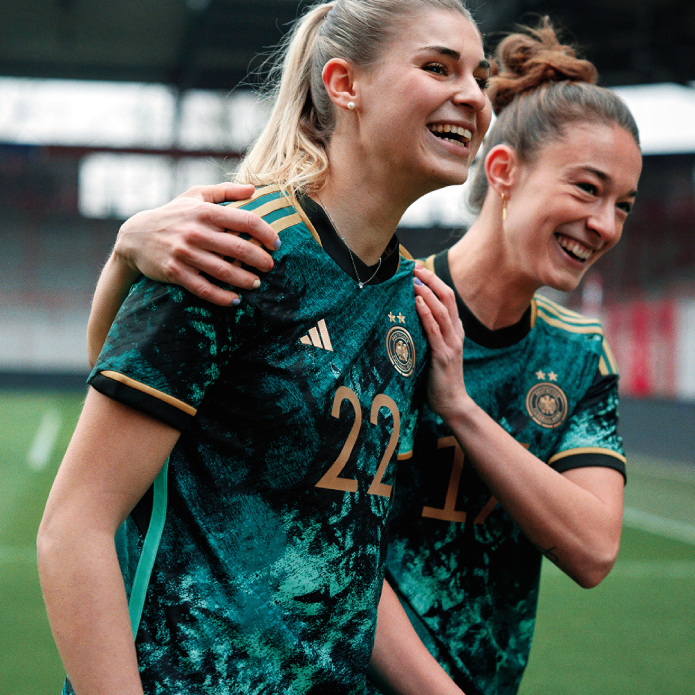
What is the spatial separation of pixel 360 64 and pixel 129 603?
102 cm

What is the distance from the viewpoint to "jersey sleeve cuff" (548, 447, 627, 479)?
6.39 ft

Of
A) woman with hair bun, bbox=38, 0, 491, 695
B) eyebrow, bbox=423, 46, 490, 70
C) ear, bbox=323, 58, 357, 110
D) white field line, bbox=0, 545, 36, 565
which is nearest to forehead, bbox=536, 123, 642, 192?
woman with hair bun, bbox=38, 0, 491, 695

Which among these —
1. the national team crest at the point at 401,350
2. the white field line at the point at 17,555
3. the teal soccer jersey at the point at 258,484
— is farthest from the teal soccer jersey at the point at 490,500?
the white field line at the point at 17,555

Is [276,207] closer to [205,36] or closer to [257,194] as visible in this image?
[257,194]

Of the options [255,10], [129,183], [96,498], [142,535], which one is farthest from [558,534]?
[129,183]

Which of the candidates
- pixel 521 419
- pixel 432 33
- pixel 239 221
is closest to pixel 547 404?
pixel 521 419

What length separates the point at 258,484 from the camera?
4.16 feet

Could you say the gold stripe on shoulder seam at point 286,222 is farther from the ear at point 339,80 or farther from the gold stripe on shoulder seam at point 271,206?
the ear at point 339,80

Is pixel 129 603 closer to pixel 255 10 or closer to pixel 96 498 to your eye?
pixel 96 498

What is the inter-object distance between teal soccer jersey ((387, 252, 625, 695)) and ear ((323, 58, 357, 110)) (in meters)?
0.71

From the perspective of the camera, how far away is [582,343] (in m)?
2.09

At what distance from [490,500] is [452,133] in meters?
0.93

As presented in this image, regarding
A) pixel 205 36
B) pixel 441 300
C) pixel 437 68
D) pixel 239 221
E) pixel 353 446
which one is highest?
pixel 437 68

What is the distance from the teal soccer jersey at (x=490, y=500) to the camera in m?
1.86
